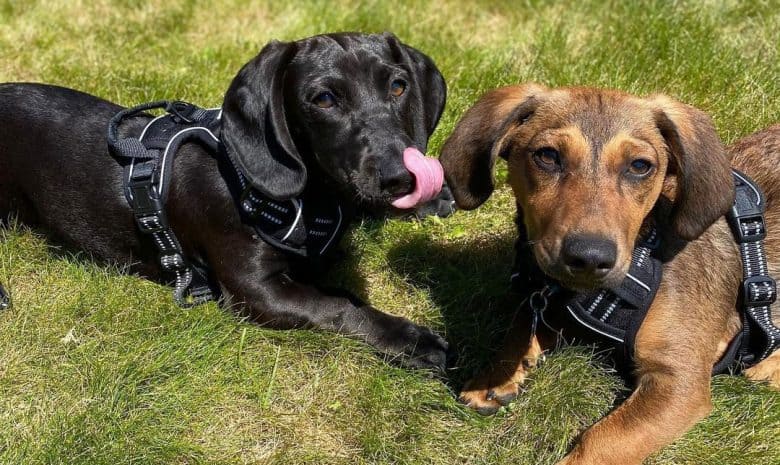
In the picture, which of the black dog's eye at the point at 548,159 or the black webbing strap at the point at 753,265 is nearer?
the black dog's eye at the point at 548,159

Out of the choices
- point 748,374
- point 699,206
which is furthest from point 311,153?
point 748,374

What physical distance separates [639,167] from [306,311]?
178 centimetres

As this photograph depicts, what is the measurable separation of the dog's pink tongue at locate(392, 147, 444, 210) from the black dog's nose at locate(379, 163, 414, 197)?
0.03m

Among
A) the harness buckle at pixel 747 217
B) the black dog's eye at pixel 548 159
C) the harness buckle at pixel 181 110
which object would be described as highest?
the black dog's eye at pixel 548 159

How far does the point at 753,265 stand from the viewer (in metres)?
3.48

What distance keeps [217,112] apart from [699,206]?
2.56 metres

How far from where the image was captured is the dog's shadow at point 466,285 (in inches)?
161

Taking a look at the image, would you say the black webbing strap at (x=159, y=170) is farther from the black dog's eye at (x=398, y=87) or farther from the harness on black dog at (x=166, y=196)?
the black dog's eye at (x=398, y=87)

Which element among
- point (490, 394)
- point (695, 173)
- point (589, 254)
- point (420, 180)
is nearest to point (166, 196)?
point (420, 180)

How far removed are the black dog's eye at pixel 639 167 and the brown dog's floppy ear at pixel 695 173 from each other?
0.15 m

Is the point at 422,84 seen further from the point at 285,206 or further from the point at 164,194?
the point at 164,194

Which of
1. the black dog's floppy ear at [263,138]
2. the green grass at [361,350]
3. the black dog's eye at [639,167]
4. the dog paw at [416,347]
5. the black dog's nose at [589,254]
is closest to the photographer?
the black dog's nose at [589,254]

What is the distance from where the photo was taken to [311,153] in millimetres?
3883

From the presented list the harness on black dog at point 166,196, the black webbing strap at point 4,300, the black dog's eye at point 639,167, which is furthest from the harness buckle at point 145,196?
the black dog's eye at point 639,167
